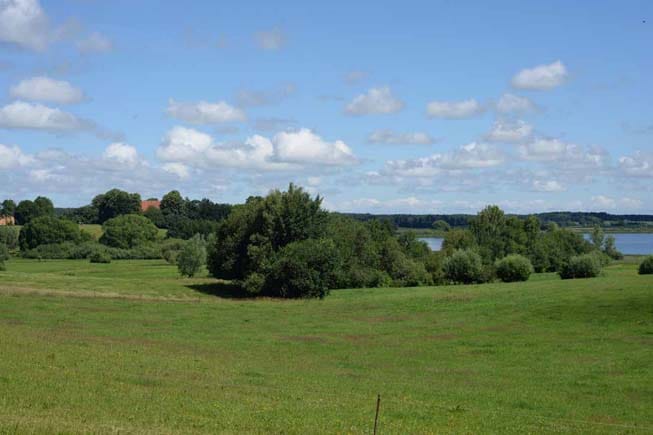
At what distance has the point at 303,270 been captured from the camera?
73312mm

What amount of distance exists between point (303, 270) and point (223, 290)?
37.0ft

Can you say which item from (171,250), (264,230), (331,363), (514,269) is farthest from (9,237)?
(331,363)

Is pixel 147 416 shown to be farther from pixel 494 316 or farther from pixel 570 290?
pixel 570 290

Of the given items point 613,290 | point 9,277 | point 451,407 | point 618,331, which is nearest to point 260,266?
point 9,277

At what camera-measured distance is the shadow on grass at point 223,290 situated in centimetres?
7618

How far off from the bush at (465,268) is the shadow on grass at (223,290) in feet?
118

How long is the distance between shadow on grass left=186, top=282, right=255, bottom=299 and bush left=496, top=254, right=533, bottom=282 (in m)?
36.4

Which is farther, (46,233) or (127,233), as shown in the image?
(127,233)

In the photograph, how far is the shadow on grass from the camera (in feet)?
250

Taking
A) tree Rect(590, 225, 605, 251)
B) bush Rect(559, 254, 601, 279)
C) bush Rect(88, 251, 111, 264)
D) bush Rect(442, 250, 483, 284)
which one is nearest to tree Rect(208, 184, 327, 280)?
bush Rect(442, 250, 483, 284)

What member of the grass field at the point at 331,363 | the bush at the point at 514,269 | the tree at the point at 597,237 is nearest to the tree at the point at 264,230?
the grass field at the point at 331,363

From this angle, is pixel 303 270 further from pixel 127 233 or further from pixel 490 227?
pixel 127 233

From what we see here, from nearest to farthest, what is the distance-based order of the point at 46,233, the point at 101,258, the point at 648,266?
1. the point at 648,266
2. the point at 101,258
3. the point at 46,233

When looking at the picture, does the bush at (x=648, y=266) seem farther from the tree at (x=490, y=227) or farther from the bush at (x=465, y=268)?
the tree at (x=490, y=227)
